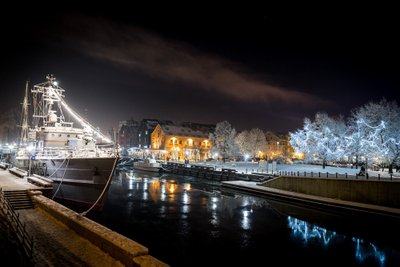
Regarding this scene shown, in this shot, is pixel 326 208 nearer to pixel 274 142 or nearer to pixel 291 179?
pixel 291 179

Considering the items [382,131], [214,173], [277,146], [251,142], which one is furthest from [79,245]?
[277,146]

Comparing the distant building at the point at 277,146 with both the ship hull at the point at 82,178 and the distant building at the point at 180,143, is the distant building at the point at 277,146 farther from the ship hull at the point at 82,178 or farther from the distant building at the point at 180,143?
the ship hull at the point at 82,178

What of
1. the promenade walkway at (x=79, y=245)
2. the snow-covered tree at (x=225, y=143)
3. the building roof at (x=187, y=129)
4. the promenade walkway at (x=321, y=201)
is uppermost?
the building roof at (x=187, y=129)

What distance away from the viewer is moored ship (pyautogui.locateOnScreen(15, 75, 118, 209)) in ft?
77.5

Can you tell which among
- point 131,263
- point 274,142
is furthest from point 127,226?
point 274,142

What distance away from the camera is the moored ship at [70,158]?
23609 mm

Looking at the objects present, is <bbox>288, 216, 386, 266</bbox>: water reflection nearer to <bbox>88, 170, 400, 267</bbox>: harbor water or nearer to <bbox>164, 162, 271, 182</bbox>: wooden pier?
<bbox>88, 170, 400, 267</bbox>: harbor water

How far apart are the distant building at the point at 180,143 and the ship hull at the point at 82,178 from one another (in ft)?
189

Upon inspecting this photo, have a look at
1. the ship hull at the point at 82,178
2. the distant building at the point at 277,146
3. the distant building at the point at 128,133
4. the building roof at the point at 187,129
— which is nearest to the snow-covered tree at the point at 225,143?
the building roof at the point at 187,129

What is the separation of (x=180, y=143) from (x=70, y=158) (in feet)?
210

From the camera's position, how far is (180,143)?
89.6 metres

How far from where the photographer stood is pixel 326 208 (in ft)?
80.4

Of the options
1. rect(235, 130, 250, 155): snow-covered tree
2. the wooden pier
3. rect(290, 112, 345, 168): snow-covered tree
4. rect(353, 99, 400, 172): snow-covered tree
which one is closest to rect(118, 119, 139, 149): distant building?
rect(235, 130, 250, 155): snow-covered tree

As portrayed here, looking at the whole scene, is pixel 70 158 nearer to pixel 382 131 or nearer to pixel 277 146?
pixel 382 131
